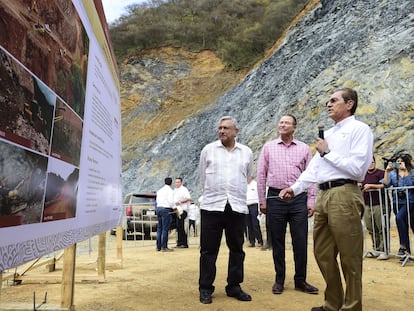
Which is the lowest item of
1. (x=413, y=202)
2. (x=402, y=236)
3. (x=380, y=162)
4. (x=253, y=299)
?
(x=253, y=299)

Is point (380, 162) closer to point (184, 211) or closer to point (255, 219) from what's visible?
point (255, 219)

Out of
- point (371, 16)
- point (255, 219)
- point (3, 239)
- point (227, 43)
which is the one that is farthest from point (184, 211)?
point (227, 43)

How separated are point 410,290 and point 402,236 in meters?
2.52

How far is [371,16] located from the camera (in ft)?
57.9

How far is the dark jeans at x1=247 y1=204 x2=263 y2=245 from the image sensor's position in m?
10.0

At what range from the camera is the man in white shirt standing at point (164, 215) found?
997 centimetres

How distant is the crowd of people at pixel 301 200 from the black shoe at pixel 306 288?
0.04ft

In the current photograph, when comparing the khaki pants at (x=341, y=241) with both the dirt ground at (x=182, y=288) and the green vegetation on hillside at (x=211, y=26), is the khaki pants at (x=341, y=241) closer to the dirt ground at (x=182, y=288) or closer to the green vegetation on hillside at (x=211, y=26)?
the dirt ground at (x=182, y=288)

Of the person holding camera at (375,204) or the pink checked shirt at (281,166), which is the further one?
the person holding camera at (375,204)

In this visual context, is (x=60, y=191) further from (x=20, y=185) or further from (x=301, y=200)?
(x=301, y=200)

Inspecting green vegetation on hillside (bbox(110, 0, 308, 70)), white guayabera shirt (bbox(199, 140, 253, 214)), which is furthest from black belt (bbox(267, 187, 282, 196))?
green vegetation on hillside (bbox(110, 0, 308, 70))

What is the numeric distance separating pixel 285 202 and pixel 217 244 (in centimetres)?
100

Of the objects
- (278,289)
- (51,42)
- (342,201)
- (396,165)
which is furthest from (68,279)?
(396,165)

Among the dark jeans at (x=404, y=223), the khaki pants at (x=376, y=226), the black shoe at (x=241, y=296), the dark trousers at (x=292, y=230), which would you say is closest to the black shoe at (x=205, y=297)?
the black shoe at (x=241, y=296)
